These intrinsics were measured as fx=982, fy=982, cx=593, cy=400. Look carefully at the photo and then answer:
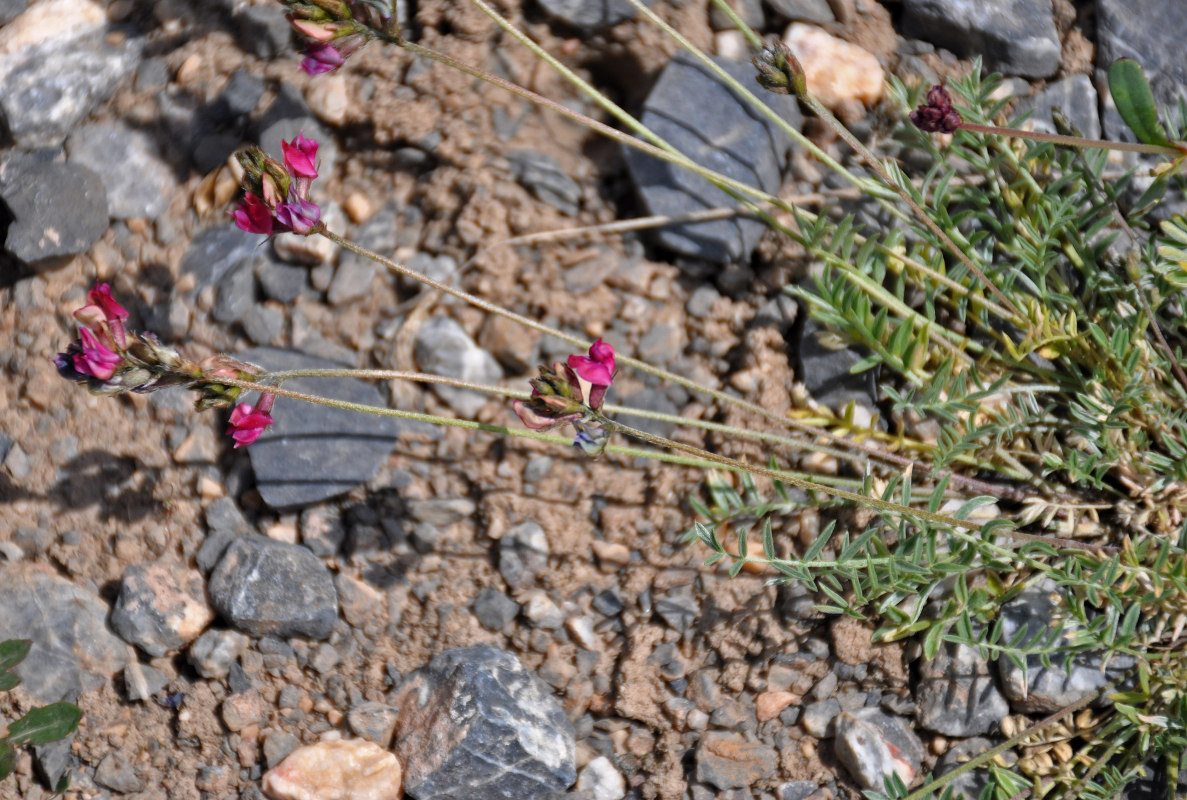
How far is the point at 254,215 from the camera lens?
2.36 metres

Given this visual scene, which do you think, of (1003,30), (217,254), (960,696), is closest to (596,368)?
(960,696)

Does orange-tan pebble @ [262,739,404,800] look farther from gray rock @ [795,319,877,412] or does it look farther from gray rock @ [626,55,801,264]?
gray rock @ [626,55,801,264]

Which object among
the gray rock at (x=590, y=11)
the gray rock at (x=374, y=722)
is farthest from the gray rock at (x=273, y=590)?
the gray rock at (x=590, y=11)

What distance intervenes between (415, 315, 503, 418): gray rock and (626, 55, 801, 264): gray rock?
0.71 meters

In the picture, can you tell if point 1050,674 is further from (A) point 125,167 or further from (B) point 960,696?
(A) point 125,167

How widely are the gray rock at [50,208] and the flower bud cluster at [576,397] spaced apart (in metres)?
2.03

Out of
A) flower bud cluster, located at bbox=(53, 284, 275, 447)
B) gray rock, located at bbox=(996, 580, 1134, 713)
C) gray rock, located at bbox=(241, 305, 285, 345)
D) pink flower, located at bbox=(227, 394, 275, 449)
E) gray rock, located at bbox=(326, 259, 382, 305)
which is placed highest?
flower bud cluster, located at bbox=(53, 284, 275, 447)

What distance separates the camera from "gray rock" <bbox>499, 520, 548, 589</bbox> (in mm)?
3070

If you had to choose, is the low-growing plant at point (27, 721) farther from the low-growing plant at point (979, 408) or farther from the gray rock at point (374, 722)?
the low-growing plant at point (979, 408)

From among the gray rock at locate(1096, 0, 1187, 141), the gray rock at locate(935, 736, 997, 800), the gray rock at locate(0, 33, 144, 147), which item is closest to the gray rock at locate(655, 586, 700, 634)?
the gray rock at locate(935, 736, 997, 800)

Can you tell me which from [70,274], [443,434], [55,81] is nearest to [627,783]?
[443,434]

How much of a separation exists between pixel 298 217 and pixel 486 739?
1.54m

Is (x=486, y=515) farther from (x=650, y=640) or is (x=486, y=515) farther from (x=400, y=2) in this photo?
(x=400, y=2)

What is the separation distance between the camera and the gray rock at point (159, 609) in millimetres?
3074
